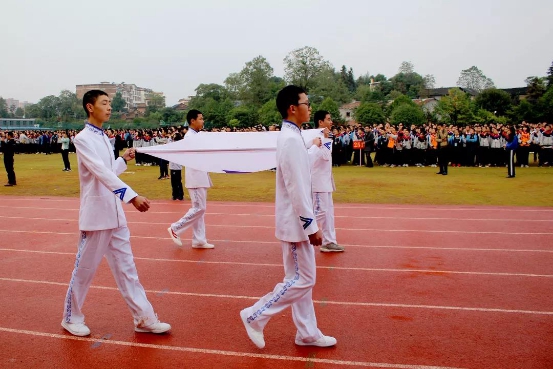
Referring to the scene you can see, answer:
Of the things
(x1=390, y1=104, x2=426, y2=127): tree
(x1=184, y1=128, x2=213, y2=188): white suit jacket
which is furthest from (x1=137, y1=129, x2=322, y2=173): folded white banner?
(x1=390, y1=104, x2=426, y2=127): tree

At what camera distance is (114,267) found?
4180 millimetres

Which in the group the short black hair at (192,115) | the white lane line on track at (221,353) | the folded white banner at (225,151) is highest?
the short black hair at (192,115)

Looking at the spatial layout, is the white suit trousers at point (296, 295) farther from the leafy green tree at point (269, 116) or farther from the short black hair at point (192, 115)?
the leafy green tree at point (269, 116)

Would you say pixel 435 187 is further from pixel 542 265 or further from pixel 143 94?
pixel 143 94

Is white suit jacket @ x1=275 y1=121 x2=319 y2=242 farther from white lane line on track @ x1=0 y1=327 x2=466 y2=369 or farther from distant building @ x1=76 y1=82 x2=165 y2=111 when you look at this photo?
distant building @ x1=76 y1=82 x2=165 y2=111

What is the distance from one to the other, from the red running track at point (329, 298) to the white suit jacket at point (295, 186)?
102 centimetres

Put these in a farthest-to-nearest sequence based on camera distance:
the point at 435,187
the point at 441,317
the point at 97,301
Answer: the point at 435,187
the point at 97,301
the point at 441,317

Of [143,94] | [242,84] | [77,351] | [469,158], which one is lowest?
[77,351]

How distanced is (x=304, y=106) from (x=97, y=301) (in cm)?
317

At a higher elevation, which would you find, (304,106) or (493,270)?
(304,106)

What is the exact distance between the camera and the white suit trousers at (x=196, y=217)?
7.30m

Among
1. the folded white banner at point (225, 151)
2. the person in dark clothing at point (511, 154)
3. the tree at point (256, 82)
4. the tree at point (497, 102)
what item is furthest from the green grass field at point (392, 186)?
the tree at point (256, 82)

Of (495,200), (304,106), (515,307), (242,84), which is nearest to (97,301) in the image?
(304,106)

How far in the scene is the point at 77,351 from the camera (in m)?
4.00
